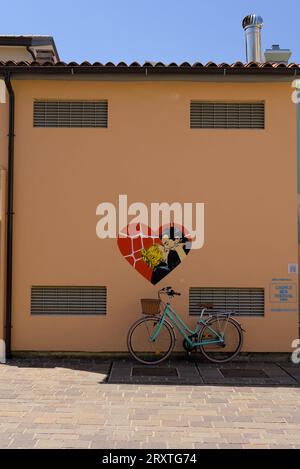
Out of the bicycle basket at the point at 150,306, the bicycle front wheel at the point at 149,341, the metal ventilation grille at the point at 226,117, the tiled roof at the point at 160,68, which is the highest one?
the tiled roof at the point at 160,68

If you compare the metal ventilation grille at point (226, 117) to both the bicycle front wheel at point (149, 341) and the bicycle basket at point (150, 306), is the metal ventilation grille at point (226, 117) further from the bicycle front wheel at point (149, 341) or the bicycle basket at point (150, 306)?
the bicycle front wheel at point (149, 341)

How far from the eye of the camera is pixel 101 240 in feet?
27.2

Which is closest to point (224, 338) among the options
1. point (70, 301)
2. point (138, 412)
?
point (70, 301)

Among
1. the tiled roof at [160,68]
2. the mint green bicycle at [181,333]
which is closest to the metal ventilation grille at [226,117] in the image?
the tiled roof at [160,68]

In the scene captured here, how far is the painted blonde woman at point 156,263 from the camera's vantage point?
8273 mm

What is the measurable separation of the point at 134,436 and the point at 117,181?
15.0 feet

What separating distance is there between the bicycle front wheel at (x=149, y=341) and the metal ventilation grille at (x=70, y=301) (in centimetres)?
68

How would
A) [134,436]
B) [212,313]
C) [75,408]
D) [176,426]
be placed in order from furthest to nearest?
1. [212,313]
2. [75,408]
3. [176,426]
4. [134,436]

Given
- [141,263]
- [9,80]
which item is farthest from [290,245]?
[9,80]

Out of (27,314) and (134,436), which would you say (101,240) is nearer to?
(27,314)

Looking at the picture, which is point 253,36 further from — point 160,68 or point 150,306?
point 150,306

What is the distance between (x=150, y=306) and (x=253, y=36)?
6.56 metres

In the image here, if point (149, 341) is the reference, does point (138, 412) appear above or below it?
below

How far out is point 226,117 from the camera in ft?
28.0
